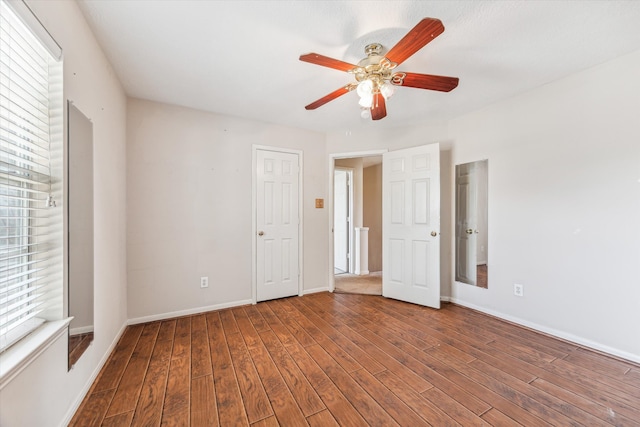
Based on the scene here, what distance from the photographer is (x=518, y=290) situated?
273cm

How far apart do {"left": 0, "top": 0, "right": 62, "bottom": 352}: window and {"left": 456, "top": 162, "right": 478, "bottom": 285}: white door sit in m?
3.70

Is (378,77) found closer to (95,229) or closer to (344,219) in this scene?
(95,229)

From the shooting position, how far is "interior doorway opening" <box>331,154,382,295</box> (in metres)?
4.93

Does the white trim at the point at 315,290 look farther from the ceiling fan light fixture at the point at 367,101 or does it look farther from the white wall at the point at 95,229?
the ceiling fan light fixture at the point at 367,101

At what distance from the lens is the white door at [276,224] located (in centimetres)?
342

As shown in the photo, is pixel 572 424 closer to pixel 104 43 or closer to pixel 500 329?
pixel 500 329

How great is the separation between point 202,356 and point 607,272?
3.41 m

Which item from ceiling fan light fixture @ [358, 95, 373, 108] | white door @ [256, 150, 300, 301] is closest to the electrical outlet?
ceiling fan light fixture @ [358, 95, 373, 108]

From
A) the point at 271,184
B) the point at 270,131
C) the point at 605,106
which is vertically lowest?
the point at 271,184

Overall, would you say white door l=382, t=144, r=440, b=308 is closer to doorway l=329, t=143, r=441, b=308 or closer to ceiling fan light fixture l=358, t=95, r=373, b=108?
doorway l=329, t=143, r=441, b=308

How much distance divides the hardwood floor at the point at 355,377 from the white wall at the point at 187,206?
1.27 ft

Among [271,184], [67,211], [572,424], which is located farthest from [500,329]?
[67,211]

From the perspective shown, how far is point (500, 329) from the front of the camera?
2.61m

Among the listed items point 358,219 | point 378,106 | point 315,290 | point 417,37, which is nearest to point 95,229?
point 378,106
